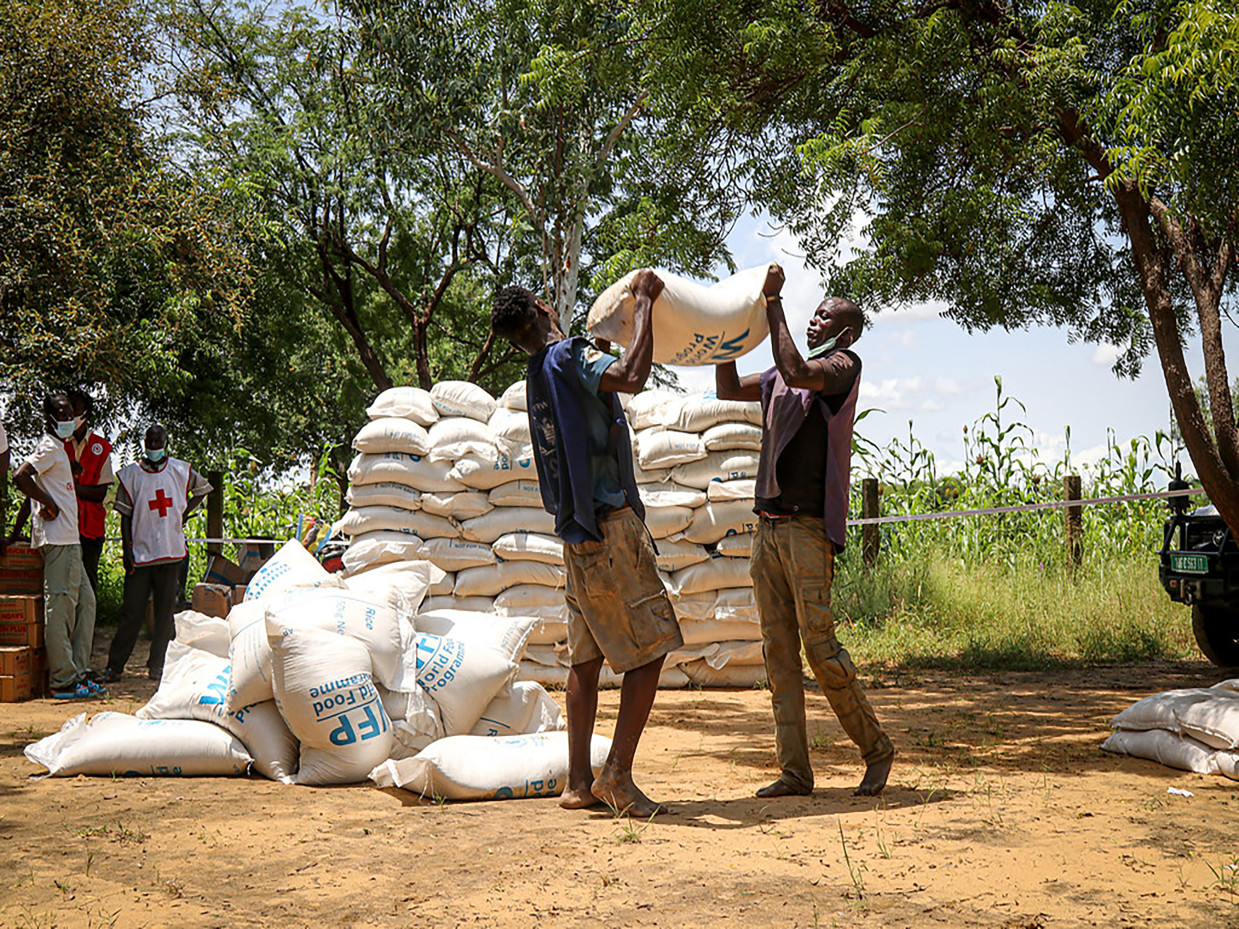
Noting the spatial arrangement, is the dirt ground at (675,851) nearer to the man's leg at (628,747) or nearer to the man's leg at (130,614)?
the man's leg at (628,747)

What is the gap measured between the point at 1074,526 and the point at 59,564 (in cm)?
881

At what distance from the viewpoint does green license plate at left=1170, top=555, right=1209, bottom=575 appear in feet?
22.3

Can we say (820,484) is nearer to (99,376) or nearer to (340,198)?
(99,376)

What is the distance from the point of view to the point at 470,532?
7242 mm

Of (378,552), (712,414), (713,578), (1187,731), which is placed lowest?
(1187,731)

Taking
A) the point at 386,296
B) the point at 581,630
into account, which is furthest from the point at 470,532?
the point at 386,296

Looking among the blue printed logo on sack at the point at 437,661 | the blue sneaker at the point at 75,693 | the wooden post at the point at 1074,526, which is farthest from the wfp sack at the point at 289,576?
the wooden post at the point at 1074,526

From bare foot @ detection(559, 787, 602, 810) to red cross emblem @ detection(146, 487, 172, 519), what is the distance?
194 inches

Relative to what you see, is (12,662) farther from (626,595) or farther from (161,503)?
(626,595)

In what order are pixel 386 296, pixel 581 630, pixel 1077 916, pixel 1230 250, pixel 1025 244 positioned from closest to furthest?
pixel 1077 916 → pixel 581 630 → pixel 1230 250 → pixel 1025 244 → pixel 386 296

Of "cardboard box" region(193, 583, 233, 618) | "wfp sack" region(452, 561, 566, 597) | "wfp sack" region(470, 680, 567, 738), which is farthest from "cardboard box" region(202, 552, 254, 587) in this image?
"wfp sack" region(470, 680, 567, 738)

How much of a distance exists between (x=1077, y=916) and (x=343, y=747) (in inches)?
113

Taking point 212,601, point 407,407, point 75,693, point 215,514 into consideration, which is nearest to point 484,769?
point 407,407

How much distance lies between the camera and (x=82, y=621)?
722 centimetres
